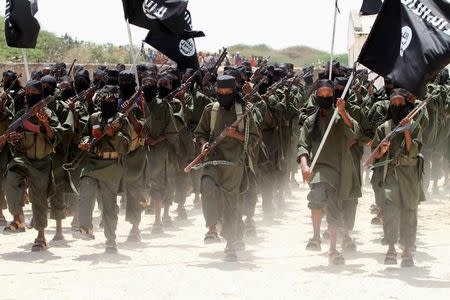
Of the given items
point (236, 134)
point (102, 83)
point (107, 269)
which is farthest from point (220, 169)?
point (102, 83)

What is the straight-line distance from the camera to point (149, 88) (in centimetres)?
1110

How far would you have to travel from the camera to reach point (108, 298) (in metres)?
7.41

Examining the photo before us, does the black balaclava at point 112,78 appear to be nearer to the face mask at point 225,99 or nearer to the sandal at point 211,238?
the sandal at point 211,238

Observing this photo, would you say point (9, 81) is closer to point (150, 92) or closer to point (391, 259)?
point (150, 92)

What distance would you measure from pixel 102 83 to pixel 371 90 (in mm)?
4048

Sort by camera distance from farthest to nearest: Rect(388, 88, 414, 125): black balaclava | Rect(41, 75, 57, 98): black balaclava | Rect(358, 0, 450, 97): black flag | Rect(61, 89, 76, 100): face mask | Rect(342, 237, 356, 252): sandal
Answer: Rect(61, 89, 76, 100): face mask < Rect(41, 75, 57, 98): black balaclava < Rect(342, 237, 356, 252): sandal < Rect(388, 88, 414, 125): black balaclava < Rect(358, 0, 450, 97): black flag

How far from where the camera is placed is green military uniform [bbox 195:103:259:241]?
9203mm

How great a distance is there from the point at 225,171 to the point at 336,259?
4.83ft

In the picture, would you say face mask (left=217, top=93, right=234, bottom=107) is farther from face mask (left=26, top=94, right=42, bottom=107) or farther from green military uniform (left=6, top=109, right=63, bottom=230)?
face mask (left=26, top=94, right=42, bottom=107)

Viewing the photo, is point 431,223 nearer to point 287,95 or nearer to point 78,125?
point 287,95

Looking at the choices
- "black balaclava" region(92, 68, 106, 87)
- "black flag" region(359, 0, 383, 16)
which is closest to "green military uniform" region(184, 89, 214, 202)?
"black balaclava" region(92, 68, 106, 87)

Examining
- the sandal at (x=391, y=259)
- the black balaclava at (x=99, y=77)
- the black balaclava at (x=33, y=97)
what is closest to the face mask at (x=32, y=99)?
the black balaclava at (x=33, y=97)

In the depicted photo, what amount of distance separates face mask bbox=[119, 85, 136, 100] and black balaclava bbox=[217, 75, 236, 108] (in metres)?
1.67

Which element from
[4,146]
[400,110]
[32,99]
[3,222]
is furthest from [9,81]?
[400,110]
